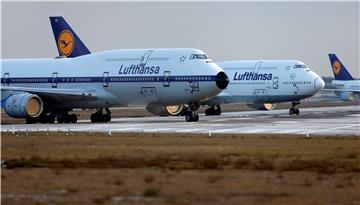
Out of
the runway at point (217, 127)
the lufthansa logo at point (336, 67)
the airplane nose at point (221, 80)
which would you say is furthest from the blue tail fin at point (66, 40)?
the lufthansa logo at point (336, 67)

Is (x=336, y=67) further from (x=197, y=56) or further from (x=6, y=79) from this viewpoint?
(x=6, y=79)

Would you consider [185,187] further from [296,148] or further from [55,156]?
[296,148]

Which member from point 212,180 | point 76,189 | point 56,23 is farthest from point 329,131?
point 56,23

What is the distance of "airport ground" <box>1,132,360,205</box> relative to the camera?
59.0ft

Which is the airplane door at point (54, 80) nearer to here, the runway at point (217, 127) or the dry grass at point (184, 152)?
the runway at point (217, 127)

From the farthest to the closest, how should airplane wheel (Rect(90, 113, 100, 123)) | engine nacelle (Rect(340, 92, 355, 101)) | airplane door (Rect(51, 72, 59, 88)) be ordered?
engine nacelle (Rect(340, 92, 355, 101))
airplane door (Rect(51, 72, 59, 88))
airplane wheel (Rect(90, 113, 100, 123))

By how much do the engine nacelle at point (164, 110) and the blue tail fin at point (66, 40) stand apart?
969 centimetres

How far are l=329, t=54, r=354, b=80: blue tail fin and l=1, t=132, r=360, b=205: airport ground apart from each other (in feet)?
268

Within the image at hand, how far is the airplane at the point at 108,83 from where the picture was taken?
5409cm

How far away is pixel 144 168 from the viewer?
77.0 feet

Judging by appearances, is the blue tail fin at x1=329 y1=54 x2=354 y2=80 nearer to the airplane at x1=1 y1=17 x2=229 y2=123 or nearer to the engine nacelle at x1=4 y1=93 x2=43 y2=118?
the airplane at x1=1 y1=17 x2=229 y2=123

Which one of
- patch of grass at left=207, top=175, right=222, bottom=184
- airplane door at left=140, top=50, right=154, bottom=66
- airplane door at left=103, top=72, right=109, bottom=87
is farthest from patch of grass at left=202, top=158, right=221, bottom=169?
airplane door at left=103, top=72, right=109, bottom=87

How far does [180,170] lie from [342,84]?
302 feet

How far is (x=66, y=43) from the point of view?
224 feet
